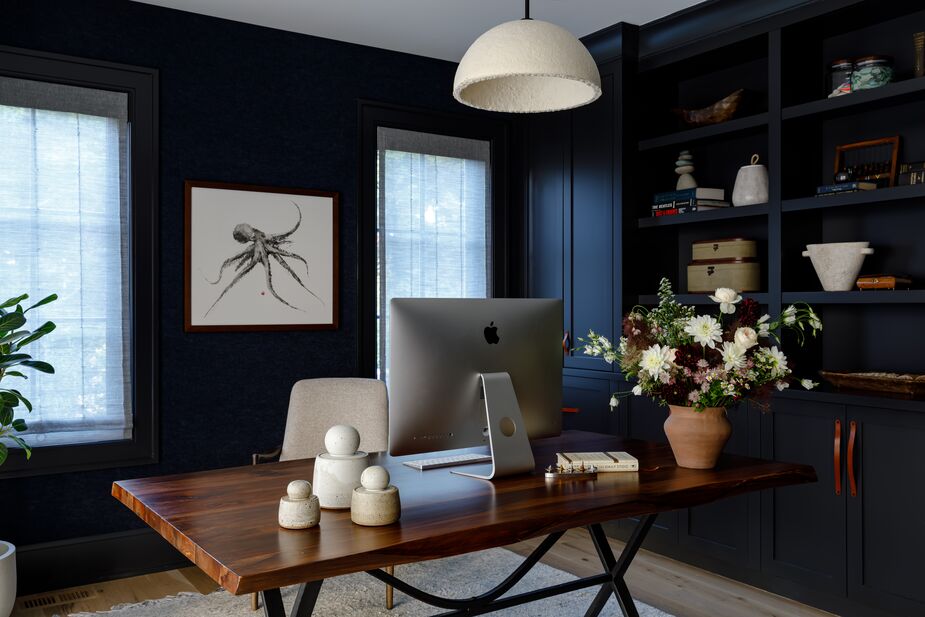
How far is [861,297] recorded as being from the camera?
3.25 meters

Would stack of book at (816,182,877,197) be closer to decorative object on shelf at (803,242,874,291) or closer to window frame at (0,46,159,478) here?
decorative object on shelf at (803,242,874,291)

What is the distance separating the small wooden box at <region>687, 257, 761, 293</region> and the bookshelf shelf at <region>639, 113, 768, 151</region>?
2.02 ft

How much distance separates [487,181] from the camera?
487 centimetres

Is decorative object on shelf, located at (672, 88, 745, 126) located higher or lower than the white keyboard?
higher

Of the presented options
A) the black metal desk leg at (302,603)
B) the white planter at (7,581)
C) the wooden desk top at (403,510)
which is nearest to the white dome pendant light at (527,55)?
the wooden desk top at (403,510)

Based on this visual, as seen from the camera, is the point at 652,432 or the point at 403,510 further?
the point at 652,432

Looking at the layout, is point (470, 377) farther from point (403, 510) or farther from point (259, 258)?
point (259, 258)

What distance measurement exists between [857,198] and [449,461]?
6.85ft

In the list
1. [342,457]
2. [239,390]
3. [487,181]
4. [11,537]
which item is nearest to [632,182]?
[487,181]

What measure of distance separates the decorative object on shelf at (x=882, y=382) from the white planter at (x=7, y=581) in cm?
341

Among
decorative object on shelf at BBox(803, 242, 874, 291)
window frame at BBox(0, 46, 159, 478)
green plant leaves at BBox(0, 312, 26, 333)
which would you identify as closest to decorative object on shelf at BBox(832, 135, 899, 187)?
decorative object on shelf at BBox(803, 242, 874, 291)

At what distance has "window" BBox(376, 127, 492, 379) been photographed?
4.50 meters

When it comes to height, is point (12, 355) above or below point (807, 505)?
above

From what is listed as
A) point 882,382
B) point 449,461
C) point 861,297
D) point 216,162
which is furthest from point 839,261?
point 216,162
